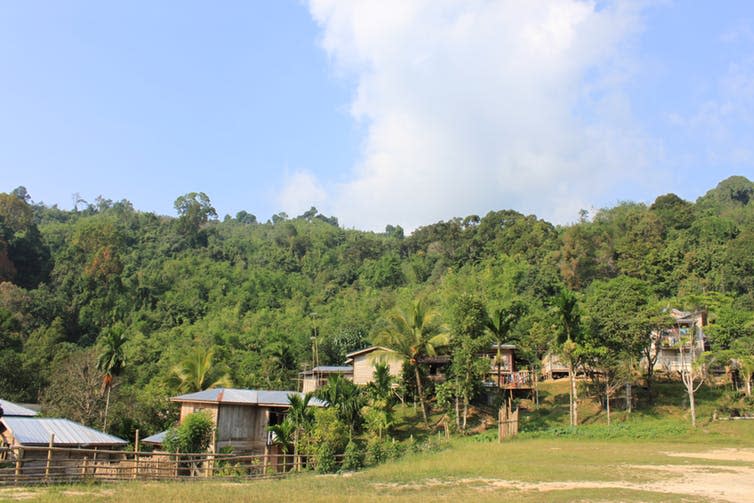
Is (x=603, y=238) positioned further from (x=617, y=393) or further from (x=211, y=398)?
(x=211, y=398)

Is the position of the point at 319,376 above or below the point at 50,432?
above

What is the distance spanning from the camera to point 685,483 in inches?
679

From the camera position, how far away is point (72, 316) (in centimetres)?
6419

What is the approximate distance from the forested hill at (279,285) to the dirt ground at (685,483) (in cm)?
1407

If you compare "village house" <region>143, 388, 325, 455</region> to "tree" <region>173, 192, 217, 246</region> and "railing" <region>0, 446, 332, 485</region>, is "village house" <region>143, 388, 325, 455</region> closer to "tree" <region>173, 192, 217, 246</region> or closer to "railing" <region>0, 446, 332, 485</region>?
"railing" <region>0, 446, 332, 485</region>

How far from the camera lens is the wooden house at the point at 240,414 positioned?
2900cm

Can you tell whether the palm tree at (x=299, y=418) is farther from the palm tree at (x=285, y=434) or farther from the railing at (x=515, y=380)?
the railing at (x=515, y=380)

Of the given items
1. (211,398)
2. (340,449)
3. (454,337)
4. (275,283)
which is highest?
(275,283)

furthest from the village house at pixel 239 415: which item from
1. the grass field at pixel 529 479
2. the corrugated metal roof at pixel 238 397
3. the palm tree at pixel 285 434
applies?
the grass field at pixel 529 479

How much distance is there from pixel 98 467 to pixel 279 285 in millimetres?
56335

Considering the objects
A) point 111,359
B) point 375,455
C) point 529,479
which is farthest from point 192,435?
point 529,479

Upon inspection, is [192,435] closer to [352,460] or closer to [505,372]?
[352,460]

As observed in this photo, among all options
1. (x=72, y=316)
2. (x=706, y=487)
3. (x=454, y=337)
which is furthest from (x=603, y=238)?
(x=72, y=316)

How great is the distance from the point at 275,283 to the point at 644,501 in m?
64.2
